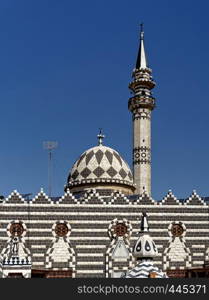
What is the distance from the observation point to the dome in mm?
34188

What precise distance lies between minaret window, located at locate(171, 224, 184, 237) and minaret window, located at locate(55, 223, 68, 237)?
5650 millimetres

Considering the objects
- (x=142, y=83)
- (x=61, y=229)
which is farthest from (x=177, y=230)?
(x=142, y=83)

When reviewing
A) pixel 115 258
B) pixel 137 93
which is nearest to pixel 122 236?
pixel 115 258

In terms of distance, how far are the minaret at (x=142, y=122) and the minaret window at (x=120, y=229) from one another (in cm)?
916

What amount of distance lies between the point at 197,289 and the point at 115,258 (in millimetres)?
15715

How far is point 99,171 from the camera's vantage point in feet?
113

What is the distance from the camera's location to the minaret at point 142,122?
3972 centimetres

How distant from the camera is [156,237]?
99.0 ft

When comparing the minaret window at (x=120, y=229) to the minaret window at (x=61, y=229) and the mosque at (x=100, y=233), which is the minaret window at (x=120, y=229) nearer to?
the mosque at (x=100, y=233)

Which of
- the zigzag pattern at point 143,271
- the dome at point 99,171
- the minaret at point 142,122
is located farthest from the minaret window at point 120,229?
the minaret at point 142,122

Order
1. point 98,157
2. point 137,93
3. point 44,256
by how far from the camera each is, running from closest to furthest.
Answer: point 44,256 < point 98,157 < point 137,93

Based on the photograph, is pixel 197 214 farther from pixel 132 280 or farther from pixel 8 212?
pixel 132 280

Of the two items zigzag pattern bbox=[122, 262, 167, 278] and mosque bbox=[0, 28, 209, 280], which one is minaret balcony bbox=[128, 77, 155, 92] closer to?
mosque bbox=[0, 28, 209, 280]

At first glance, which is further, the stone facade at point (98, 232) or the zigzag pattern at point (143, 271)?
the stone facade at point (98, 232)
